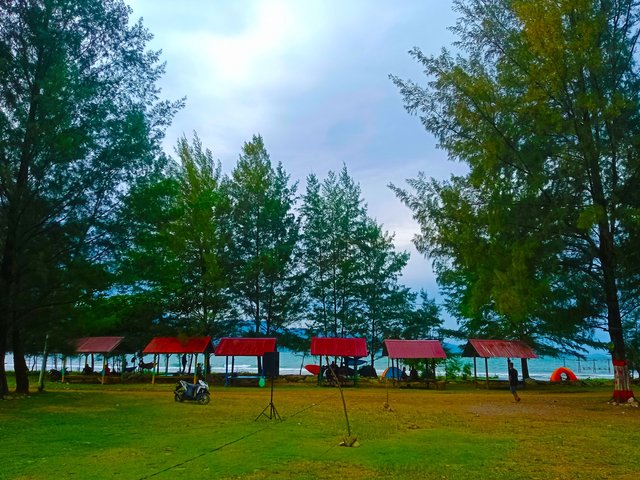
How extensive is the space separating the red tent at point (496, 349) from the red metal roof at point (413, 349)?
198cm

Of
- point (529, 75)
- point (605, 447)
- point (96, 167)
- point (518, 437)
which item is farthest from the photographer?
point (96, 167)

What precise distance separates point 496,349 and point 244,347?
15.7 metres

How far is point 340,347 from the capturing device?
35750mm

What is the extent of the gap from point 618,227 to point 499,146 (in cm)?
502

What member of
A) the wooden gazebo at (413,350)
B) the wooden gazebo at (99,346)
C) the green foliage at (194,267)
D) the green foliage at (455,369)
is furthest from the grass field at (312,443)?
the green foliage at (455,369)

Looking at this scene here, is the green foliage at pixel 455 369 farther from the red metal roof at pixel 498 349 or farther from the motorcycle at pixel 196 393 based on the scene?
the motorcycle at pixel 196 393

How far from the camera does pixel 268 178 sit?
148ft

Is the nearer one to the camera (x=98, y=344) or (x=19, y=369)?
(x=19, y=369)

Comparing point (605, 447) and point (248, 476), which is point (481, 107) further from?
point (248, 476)

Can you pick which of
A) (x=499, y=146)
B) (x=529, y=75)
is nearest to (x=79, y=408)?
(x=499, y=146)

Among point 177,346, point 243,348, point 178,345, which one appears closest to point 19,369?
point 177,346

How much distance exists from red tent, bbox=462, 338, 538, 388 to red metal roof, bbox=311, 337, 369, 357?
6809mm

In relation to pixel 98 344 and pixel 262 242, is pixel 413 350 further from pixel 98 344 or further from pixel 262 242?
pixel 98 344

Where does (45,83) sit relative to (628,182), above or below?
above
